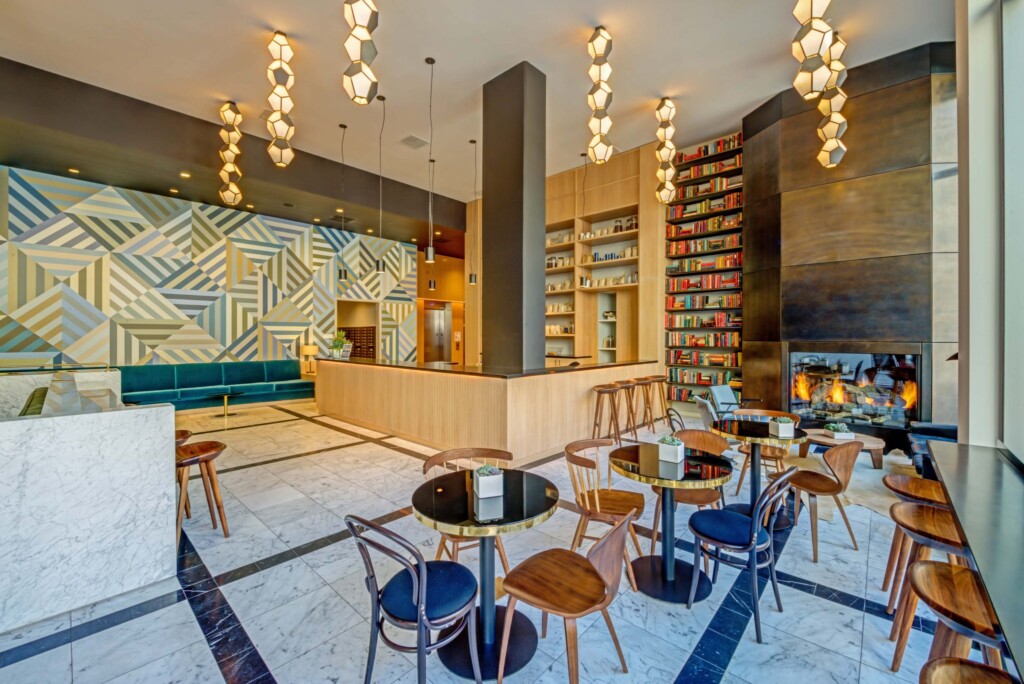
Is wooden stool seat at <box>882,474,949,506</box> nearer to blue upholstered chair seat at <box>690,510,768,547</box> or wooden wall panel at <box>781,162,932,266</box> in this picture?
blue upholstered chair seat at <box>690,510,768,547</box>

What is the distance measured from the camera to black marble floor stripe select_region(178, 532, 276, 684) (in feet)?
5.85

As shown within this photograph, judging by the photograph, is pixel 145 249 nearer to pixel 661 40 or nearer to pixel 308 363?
pixel 308 363

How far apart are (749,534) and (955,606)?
2.77 feet

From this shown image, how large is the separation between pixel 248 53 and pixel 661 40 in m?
4.69

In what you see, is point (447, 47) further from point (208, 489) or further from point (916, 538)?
point (916, 538)

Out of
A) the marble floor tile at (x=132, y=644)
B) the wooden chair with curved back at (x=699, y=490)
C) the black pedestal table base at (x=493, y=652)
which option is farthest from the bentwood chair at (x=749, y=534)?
the marble floor tile at (x=132, y=644)

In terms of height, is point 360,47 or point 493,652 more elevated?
point 360,47

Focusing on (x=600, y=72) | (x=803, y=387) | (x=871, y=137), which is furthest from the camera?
(x=803, y=387)

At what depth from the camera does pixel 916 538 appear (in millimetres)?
1714

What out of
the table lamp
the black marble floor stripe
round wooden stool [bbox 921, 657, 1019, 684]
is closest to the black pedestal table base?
the black marble floor stripe

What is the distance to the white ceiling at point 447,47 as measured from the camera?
4.14 metres

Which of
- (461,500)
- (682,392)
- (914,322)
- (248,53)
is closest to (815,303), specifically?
(914,322)

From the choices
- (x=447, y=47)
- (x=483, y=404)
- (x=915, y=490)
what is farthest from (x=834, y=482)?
(x=447, y=47)

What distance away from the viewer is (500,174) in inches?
199
